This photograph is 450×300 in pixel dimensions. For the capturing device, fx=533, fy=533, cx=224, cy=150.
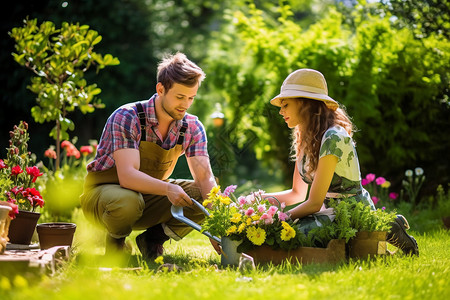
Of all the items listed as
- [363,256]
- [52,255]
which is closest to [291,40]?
[363,256]

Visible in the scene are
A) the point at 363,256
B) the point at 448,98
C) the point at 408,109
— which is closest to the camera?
the point at 363,256

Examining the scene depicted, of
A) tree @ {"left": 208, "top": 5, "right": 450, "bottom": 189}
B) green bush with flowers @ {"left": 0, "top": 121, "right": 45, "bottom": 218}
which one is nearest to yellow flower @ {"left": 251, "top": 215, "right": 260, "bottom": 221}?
green bush with flowers @ {"left": 0, "top": 121, "right": 45, "bottom": 218}

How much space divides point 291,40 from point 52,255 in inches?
197

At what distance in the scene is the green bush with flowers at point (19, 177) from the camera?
3764 millimetres

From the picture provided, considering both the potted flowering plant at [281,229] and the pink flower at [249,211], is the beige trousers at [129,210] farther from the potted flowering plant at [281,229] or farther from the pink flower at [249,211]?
the pink flower at [249,211]

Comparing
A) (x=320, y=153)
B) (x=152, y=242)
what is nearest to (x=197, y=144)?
(x=152, y=242)

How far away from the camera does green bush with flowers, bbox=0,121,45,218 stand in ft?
12.3

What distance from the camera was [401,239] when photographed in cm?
333

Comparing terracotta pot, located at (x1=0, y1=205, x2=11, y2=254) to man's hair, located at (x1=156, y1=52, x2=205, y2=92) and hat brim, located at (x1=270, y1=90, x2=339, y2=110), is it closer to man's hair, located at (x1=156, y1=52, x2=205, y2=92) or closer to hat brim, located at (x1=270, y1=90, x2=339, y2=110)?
man's hair, located at (x1=156, y1=52, x2=205, y2=92)

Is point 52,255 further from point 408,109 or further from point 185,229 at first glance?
point 408,109

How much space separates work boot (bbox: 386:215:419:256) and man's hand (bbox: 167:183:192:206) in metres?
1.28

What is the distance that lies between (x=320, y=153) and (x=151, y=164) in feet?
4.00

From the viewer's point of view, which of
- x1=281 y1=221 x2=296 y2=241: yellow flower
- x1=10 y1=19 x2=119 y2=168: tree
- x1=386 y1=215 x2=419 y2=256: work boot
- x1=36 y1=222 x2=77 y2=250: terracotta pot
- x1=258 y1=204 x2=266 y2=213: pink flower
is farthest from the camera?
x1=10 y1=19 x2=119 y2=168: tree

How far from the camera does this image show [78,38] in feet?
16.4
